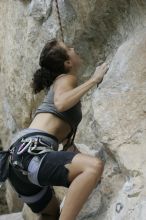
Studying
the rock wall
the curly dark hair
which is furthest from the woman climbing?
the rock wall

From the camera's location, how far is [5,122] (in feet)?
25.7

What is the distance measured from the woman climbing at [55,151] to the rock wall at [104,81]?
216 millimetres

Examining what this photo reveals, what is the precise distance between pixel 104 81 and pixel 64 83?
468 mm

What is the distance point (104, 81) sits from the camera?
414 cm

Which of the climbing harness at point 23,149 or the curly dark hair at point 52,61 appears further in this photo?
the curly dark hair at point 52,61

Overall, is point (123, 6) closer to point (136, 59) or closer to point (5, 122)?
point (136, 59)

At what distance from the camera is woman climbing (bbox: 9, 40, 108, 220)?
3.36 meters

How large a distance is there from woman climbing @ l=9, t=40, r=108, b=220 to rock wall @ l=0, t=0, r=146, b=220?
22 cm

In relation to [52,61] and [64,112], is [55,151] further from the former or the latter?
[52,61]

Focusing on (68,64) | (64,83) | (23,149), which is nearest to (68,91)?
(64,83)

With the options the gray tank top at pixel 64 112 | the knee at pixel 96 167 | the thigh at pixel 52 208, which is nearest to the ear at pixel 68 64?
the gray tank top at pixel 64 112

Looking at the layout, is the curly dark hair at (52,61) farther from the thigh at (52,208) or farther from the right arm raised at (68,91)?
the thigh at (52,208)

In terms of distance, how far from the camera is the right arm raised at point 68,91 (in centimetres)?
362

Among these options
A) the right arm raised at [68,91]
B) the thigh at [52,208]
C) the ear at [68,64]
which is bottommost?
the thigh at [52,208]
